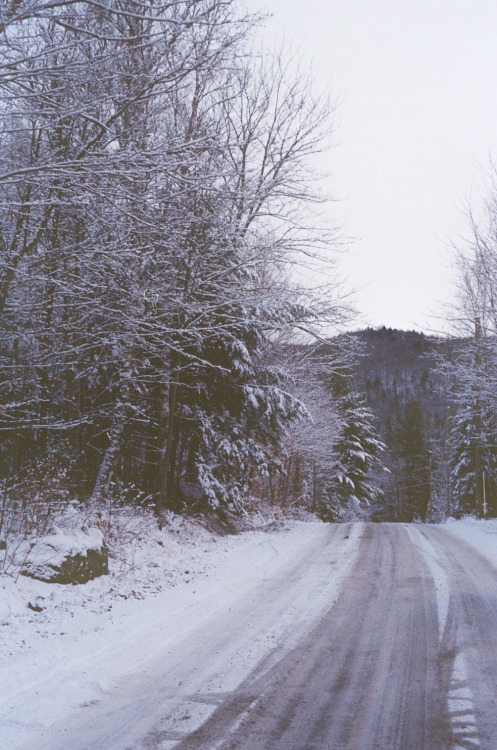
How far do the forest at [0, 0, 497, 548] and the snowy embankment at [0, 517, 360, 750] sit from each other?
1.49m

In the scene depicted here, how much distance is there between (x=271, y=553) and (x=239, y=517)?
350 cm

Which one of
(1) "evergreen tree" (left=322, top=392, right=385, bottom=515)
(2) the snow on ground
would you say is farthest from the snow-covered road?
(1) "evergreen tree" (left=322, top=392, right=385, bottom=515)

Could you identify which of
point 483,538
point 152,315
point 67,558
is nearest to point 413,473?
point 483,538

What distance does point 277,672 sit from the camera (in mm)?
5176

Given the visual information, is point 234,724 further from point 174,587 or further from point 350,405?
point 350,405

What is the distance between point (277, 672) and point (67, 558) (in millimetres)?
3520

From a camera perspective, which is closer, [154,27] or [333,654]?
[333,654]

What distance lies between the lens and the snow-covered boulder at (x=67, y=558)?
23.8 ft

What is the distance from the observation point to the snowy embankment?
4.58 meters

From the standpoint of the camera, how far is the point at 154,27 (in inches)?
394

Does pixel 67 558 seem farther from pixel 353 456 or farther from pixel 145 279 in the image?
pixel 353 456

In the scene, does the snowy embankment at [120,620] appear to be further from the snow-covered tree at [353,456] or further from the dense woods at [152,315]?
the snow-covered tree at [353,456]

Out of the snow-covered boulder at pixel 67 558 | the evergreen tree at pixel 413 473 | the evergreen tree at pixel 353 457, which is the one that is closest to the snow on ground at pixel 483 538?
the snow-covered boulder at pixel 67 558

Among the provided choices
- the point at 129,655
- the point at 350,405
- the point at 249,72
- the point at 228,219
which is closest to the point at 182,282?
the point at 228,219
